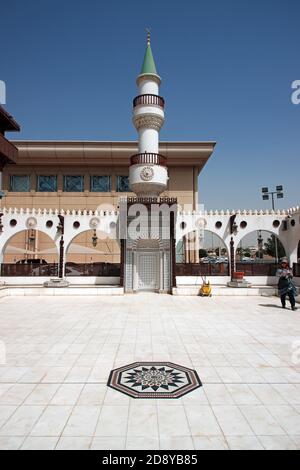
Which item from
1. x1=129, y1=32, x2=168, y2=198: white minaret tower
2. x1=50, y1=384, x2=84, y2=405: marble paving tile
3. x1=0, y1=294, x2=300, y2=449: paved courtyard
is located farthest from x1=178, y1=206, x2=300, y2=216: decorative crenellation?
x1=50, y1=384, x2=84, y2=405: marble paving tile

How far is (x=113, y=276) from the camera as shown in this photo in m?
17.8

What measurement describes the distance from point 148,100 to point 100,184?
12666 millimetres

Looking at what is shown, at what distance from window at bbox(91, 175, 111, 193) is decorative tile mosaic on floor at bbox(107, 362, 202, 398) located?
2385 centimetres

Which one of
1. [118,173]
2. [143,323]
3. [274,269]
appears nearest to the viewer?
[143,323]

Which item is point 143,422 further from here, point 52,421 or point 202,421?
point 52,421

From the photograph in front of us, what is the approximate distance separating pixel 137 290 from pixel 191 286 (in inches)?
125

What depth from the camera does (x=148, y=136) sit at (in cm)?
1753

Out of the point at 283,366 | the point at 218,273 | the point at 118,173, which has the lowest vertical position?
the point at 283,366

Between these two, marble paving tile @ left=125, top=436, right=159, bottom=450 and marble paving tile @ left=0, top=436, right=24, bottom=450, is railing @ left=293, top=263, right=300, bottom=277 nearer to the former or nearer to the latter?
marble paving tile @ left=125, top=436, right=159, bottom=450

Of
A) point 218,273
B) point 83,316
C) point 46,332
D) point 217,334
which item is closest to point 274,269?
point 218,273

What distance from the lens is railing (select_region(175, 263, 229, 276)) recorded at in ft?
56.8

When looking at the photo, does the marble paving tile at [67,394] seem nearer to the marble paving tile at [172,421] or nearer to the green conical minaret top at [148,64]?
the marble paving tile at [172,421]
